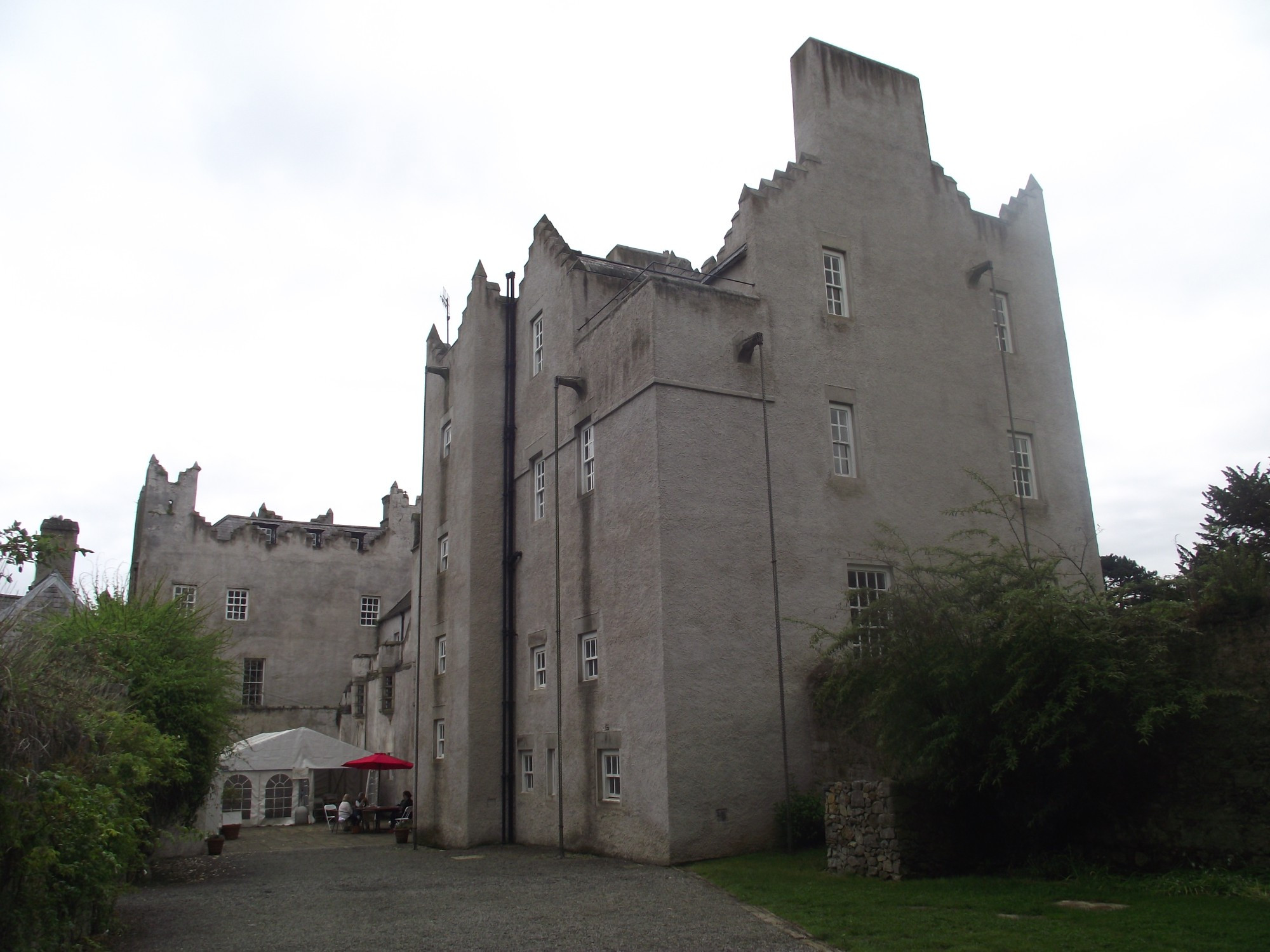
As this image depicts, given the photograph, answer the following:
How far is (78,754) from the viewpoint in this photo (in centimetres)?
953

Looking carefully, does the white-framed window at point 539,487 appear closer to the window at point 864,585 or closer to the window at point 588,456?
the window at point 588,456

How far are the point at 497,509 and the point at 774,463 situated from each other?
8.75m

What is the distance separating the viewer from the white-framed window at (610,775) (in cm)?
1950

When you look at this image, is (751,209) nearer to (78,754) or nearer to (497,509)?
(497,509)

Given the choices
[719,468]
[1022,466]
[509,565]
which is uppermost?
→ [1022,466]

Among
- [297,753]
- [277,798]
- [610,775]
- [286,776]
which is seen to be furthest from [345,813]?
[610,775]

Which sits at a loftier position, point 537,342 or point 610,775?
point 537,342

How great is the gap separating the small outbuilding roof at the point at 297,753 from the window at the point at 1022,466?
21370 mm

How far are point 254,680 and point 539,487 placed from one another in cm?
2450

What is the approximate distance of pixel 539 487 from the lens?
25.1 m

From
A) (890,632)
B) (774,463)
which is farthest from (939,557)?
(890,632)

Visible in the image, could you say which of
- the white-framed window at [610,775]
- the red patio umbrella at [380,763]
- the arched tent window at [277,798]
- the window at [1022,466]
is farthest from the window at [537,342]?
the arched tent window at [277,798]

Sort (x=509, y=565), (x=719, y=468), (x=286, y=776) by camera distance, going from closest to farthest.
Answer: (x=719, y=468) → (x=509, y=565) → (x=286, y=776)

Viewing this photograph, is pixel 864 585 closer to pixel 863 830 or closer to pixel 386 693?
pixel 863 830
